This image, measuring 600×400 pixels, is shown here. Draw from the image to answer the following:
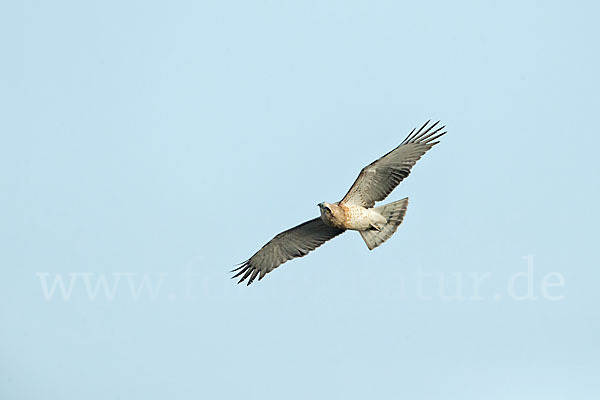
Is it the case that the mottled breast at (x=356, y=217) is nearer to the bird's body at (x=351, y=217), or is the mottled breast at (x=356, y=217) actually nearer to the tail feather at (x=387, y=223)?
the bird's body at (x=351, y=217)

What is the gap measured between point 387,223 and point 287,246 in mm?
2107

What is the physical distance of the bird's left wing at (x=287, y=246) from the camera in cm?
1958

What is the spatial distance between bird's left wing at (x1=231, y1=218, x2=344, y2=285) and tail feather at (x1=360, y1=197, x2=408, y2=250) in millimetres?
566

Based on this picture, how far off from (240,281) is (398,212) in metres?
3.62

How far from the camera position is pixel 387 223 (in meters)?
19.2

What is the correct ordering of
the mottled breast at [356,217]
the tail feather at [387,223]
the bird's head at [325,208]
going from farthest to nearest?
the tail feather at [387,223] < the mottled breast at [356,217] < the bird's head at [325,208]

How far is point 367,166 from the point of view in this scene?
60.1 feet

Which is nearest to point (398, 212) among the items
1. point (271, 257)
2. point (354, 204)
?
point (354, 204)

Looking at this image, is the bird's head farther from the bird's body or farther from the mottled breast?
the mottled breast

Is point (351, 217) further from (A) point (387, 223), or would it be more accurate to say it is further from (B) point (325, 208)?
(A) point (387, 223)

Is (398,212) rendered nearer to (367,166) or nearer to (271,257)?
A: (367,166)

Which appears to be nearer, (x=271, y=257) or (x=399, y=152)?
(x=399, y=152)

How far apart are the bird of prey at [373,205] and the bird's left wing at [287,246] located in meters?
0.02

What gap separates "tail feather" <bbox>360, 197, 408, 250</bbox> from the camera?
1908 centimetres
